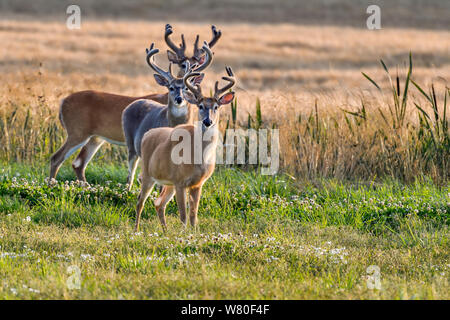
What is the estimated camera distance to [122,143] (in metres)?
11.2

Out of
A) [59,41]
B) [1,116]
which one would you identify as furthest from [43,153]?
[59,41]

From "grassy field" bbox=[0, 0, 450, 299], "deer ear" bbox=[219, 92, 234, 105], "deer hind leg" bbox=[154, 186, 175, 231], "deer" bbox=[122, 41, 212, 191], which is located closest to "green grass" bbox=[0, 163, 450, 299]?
"grassy field" bbox=[0, 0, 450, 299]

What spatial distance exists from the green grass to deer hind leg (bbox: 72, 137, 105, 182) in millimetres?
171

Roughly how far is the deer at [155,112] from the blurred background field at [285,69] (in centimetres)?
176

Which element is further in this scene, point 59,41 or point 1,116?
point 59,41

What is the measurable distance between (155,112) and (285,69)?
2417cm

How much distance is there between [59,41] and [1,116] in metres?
26.1

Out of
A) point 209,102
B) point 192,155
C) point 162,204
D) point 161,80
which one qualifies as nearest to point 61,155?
point 161,80

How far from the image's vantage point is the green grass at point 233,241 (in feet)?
19.9

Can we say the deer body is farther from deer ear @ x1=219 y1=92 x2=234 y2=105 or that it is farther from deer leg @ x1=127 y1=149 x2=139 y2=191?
deer ear @ x1=219 y1=92 x2=234 y2=105

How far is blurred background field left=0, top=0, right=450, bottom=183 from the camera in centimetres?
1076

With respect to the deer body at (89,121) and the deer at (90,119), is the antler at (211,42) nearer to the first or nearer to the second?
the deer at (90,119)

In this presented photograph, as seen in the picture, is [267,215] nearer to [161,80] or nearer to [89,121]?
[161,80]

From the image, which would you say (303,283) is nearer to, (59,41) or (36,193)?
(36,193)
